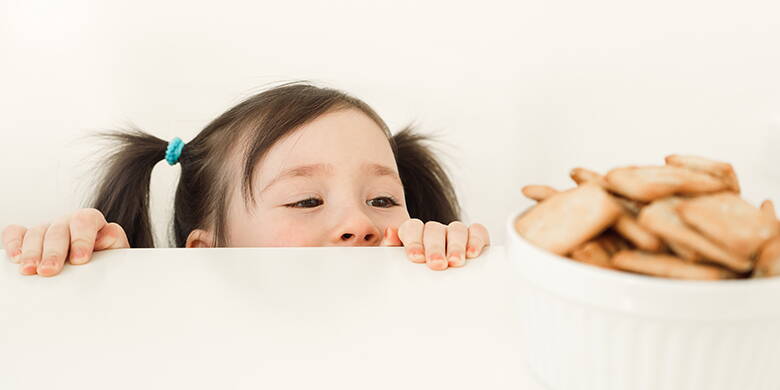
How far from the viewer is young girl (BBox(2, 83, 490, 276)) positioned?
2.74 feet

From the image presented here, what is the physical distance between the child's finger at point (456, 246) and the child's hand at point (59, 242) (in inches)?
11.1

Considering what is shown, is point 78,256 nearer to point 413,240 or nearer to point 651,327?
point 413,240

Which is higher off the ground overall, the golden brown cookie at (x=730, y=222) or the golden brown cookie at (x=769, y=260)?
the golden brown cookie at (x=730, y=222)

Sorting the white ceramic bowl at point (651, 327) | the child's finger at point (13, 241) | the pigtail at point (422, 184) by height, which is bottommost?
the pigtail at point (422, 184)

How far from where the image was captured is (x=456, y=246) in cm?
51

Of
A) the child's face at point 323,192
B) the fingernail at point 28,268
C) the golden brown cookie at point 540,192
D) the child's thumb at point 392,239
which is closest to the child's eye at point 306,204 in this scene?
the child's face at point 323,192

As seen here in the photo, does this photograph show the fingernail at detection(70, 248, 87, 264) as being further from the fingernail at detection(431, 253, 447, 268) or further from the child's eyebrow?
the child's eyebrow

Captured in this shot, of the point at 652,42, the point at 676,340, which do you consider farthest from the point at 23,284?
the point at 652,42

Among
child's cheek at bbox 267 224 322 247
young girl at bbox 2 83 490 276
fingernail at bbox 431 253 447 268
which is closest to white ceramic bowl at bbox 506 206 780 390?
fingernail at bbox 431 253 447 268

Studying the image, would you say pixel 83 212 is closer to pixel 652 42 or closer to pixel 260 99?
pixel 260 99

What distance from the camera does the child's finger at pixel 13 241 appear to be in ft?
1.81

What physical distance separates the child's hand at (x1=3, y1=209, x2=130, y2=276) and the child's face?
0.26m

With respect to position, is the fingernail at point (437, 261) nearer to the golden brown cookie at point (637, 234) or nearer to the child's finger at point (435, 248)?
the child's finger at point (435, 248)

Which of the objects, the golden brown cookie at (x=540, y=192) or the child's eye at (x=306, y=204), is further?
the child's eye at (x=306, y=204)
